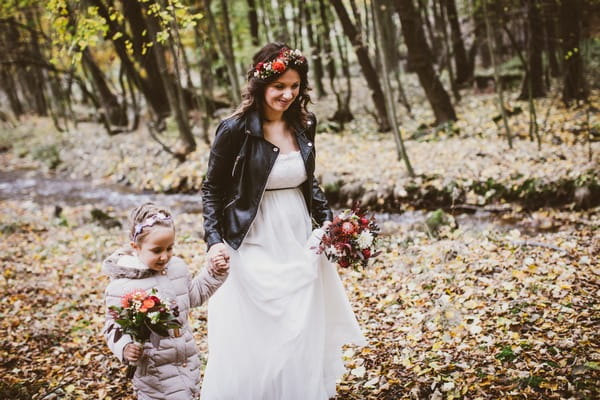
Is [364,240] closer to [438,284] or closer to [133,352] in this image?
[133,352]

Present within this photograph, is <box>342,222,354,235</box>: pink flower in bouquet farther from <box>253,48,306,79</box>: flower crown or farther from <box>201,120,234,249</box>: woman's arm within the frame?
<box>253,48,306,79</box>: flower crown

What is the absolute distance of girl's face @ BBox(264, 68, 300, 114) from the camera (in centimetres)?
298

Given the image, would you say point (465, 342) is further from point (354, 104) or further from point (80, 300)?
point (354, 104)

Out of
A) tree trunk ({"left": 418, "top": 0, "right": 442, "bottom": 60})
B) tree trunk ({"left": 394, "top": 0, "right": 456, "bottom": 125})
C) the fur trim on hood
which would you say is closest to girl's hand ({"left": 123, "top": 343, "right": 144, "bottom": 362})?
the fur trim on hood

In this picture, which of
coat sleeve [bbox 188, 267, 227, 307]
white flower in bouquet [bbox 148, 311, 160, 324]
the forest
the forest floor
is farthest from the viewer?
the forest

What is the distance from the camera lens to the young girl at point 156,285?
2.77 meters

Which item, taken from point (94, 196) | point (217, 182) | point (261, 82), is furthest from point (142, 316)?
point (94, 196)

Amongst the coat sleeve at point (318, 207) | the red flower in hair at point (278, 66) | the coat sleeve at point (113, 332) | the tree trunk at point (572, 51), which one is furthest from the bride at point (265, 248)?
the tree trunk at point (572, 51)

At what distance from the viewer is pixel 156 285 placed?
283 cm

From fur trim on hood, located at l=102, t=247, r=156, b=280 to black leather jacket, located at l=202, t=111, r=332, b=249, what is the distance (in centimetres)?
44

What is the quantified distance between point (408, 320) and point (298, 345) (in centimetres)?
231

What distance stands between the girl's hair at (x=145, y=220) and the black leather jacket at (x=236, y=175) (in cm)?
31

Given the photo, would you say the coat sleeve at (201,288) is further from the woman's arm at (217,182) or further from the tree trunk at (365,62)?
the tree trunk at (365,62)

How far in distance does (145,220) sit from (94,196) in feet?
42.4
